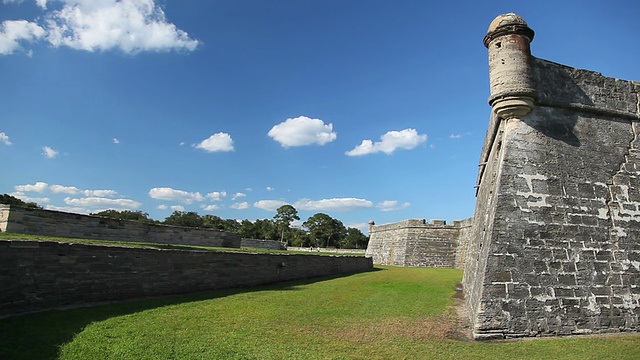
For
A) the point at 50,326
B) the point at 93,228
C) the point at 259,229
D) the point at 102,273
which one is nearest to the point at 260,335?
the point at 50,326

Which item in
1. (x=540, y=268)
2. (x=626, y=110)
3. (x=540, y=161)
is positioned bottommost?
(x=540, y=268)

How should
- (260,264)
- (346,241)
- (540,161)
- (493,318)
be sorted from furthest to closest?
(346,241) → (260,264) → (540,161) → (493,318)

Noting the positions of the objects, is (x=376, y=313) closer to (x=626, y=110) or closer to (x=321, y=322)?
(x=321, y=322)

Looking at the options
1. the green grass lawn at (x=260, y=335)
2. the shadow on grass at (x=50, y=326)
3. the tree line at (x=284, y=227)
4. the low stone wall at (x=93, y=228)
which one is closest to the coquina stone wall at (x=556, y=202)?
the green grass lawn at (x=260, y=335)

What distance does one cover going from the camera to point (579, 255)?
23.7 feet

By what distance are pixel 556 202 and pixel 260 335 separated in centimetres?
667

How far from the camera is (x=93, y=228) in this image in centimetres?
1326

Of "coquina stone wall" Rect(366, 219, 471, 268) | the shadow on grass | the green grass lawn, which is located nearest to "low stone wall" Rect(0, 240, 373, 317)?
the shadow on grass

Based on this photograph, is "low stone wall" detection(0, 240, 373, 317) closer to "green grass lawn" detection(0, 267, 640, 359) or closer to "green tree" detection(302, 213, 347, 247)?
"green grass lawn" detection(0, 267, 640, 359)

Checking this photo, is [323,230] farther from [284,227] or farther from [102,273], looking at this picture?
[102,273]

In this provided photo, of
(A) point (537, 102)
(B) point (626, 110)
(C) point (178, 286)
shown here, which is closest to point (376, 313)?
(C) point (178, 286)

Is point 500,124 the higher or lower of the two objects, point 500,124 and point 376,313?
the higher

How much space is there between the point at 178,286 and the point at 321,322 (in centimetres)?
406

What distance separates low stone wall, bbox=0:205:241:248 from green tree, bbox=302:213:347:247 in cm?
4508
